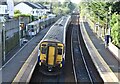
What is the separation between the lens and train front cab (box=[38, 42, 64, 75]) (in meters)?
19.8

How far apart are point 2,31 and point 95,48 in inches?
413

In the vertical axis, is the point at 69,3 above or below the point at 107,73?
A: above

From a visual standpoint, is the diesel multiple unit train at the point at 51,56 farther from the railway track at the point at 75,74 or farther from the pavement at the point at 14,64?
the pavement at the point at 14,64

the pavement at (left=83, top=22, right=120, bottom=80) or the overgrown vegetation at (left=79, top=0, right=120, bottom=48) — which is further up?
the overgrown vegetation at (left=79, top=0, right=120, bottom=48)

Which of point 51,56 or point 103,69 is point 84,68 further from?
point 51,56

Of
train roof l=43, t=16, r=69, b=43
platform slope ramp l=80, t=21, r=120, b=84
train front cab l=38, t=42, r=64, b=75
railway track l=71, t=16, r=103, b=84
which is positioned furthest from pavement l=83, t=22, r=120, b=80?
train roof l=43, t=16, r=69, b=43

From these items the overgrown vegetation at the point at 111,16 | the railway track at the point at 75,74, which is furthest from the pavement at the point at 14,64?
the overgrown vegetation at the point at 111,16

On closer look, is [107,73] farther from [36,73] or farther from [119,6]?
[119,6]

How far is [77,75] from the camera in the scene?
20375mm

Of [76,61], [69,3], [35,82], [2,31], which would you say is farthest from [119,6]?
[69,3]

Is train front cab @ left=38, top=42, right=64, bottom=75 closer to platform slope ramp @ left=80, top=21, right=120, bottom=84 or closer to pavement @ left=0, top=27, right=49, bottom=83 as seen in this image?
pavement @ left=0, top=27, right=49, bottom=83

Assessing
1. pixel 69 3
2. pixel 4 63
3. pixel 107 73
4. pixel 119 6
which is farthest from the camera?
pixel 69 3

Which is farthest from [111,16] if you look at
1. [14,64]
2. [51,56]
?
[51,56]

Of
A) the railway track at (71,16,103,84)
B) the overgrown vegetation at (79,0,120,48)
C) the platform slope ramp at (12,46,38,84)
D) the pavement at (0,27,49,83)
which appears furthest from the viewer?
the overgrown vegetation at (79,0,120,48)
